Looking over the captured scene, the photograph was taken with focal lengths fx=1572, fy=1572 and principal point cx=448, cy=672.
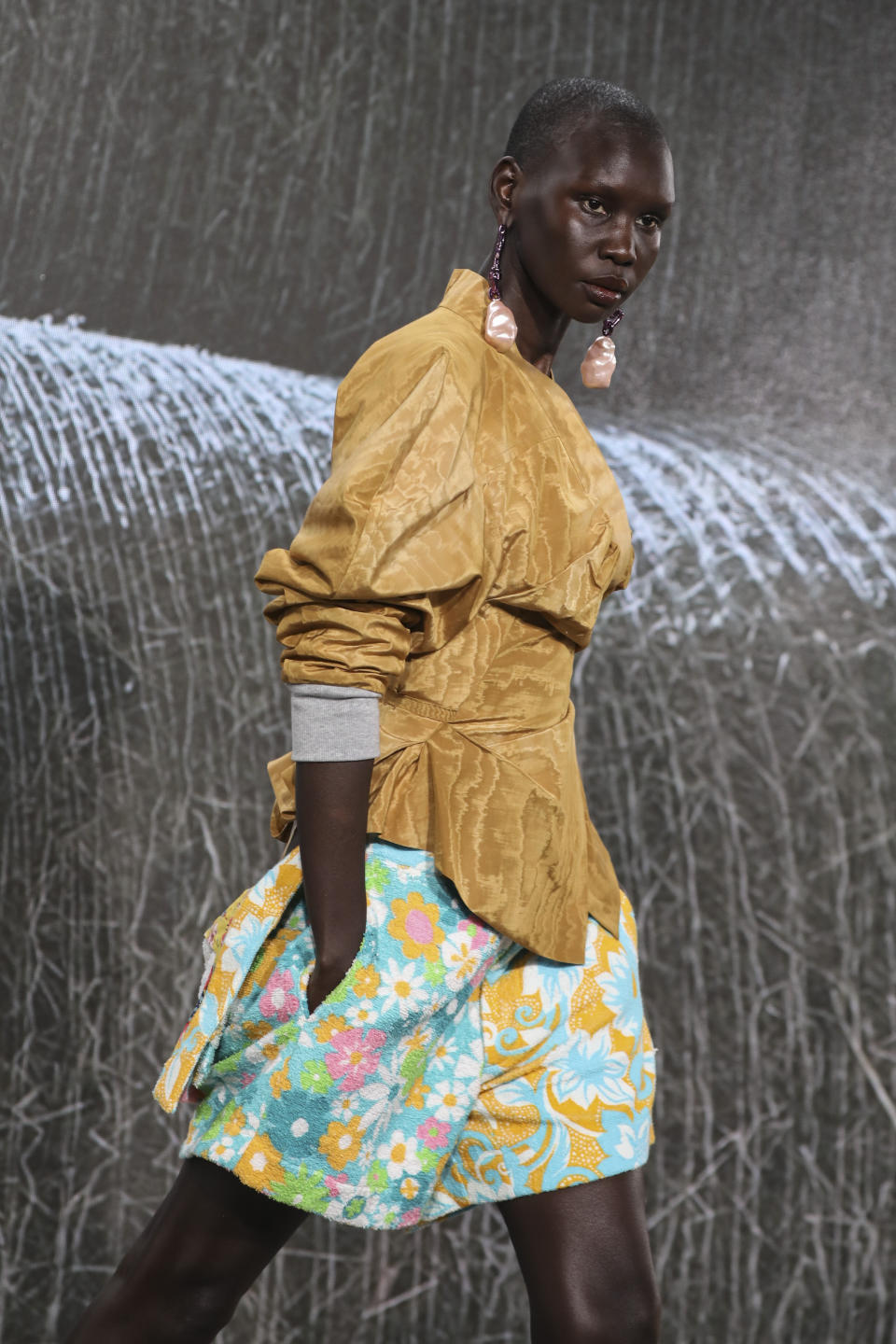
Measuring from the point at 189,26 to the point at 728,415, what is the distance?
82cm

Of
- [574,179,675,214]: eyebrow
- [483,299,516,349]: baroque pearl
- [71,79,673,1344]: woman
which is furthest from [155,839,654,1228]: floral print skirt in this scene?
[574,179,675,214]: eyebrow

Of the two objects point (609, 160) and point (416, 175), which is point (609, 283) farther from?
point (416, 175)

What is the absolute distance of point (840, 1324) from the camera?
6.00 feet

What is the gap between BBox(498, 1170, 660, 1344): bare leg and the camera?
0.99 meters

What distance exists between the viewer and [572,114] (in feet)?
3.48

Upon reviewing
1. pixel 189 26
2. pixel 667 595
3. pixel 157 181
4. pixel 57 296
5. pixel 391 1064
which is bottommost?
pixel 667 595

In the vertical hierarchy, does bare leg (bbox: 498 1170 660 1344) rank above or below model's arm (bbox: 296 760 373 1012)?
below

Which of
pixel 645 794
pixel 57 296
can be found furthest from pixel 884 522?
pixel 57 296

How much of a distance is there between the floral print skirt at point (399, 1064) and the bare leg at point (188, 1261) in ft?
0.10

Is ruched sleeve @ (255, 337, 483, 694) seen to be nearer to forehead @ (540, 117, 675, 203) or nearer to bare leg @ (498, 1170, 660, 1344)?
forehead @ (540, 117, 675, 203)

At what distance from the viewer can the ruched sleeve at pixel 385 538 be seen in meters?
0.93

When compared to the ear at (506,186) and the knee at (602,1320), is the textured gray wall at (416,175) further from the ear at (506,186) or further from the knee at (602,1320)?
the knee at (602,1320)

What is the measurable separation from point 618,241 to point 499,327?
10cm

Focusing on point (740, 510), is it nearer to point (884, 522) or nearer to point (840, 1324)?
point (884, 522)
